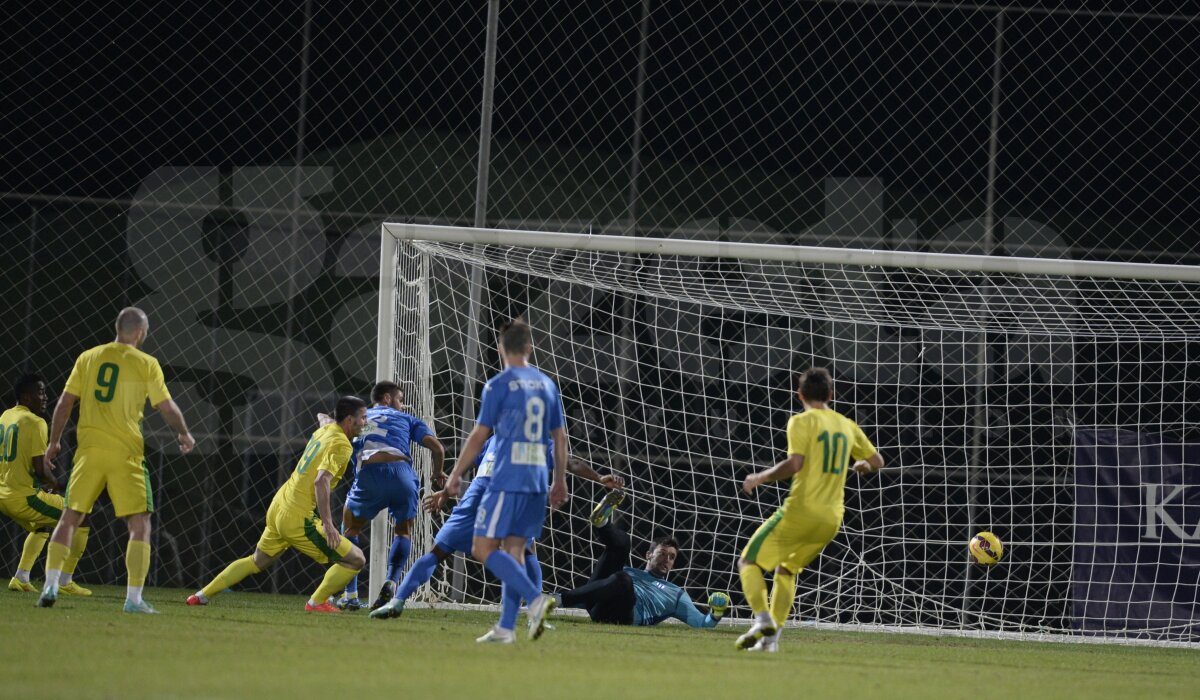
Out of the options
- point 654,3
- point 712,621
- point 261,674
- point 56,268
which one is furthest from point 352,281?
point 261,674

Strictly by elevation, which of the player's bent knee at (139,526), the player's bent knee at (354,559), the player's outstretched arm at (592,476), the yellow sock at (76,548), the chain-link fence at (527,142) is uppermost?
the chain-link fence at (527,142)

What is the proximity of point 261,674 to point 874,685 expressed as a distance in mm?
2497

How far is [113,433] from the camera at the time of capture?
25.5ft

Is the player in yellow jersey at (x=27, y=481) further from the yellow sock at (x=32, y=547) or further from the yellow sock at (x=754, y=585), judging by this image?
the yellow sock at (x=754, y=585)

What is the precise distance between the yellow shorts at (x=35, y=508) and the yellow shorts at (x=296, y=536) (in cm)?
207

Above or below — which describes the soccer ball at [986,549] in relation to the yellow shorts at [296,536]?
above

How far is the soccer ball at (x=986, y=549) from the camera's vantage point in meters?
10.1

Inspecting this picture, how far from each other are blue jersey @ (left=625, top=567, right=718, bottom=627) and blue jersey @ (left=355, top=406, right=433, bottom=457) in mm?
1789

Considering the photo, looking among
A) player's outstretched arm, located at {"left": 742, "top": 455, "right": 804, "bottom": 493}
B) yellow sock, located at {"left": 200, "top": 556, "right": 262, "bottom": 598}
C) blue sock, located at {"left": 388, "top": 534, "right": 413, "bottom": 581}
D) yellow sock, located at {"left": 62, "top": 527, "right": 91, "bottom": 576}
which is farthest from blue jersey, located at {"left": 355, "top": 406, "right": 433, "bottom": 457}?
player's outstretched arm, located at {"left": 742, "top": 455, "right": 804, "bottom": 493}

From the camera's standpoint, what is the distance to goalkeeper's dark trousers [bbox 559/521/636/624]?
9.39m

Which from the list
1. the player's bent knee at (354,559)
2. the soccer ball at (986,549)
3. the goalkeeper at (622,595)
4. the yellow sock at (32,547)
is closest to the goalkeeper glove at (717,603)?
the goalkeeper at (622,595)

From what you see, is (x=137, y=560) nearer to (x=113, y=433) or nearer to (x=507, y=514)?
(x=113, y=433)

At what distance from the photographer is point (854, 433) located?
297 inches

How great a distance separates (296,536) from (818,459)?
3.66 metres
